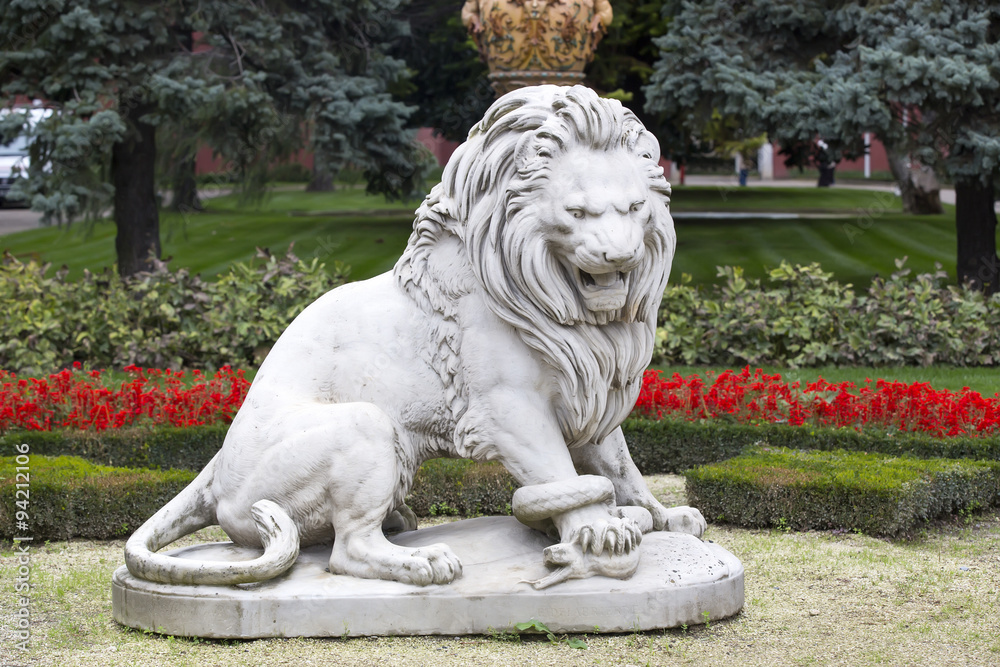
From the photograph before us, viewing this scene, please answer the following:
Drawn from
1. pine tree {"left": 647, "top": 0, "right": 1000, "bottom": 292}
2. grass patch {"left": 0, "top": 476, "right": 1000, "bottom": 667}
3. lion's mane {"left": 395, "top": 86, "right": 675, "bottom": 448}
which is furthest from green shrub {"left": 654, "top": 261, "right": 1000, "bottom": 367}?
lion's mane {"left": 395, "top": 86, "right": 675, "bottom": 448}

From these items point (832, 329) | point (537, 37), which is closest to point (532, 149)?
point (832, 329)

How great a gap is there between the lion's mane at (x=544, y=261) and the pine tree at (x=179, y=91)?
346 inches

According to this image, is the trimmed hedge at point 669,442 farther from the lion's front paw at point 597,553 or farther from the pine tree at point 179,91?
the pine tree at point 179,91

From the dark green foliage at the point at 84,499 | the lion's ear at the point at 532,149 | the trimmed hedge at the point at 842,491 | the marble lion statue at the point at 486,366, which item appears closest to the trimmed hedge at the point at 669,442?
the trimmed hedge at the point at 842,491

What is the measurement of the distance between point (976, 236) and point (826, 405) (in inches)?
291

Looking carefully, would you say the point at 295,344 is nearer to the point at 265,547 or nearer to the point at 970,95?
the point at 265,547

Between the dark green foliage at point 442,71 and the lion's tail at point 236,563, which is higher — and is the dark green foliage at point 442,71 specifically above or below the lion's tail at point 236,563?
above

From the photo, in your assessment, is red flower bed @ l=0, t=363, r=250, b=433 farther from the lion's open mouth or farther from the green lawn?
the green lawn

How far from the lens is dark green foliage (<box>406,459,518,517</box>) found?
6.88m

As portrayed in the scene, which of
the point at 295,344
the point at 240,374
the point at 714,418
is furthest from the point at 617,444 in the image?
the point at 240,374

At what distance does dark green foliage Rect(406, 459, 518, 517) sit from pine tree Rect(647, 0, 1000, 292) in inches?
280

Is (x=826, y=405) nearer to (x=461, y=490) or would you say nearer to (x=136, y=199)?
(x=461, y=490)

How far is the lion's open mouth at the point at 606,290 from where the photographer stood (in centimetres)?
432

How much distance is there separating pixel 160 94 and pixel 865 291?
9.13 metres
